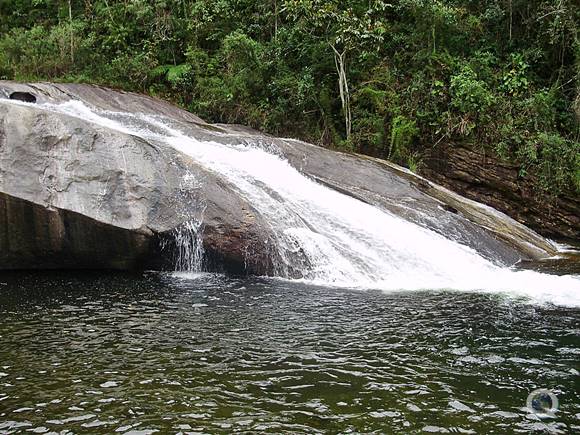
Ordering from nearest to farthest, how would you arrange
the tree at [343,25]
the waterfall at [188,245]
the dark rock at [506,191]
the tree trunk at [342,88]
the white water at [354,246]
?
1. the white water at [354,246]
2. the waterfall at [188,245]
3. the dark rock at [506,191]
4. the tree at [343,25]
5. the tree trunk at [342,88]

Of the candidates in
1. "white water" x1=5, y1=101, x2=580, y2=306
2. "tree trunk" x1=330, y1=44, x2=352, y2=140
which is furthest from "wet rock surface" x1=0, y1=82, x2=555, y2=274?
"tree trunk" x1=330, y1=44, x2=352, y2=140

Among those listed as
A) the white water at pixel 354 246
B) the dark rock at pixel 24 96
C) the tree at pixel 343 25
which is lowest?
the white water at pixel 354 246

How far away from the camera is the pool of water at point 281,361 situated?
5684 millimetres

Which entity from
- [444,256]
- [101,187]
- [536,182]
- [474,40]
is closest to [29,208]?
[101,187]

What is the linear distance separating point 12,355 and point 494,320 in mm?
7255

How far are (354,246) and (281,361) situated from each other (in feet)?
19.4

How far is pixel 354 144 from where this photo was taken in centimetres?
2158

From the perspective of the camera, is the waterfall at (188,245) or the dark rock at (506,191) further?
the dark rock at (506,191)

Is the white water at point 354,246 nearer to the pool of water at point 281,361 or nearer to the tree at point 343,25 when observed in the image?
the pool of water at point 281,361

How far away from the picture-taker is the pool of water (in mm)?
5684

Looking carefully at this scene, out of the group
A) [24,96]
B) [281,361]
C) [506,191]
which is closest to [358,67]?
[506,191]

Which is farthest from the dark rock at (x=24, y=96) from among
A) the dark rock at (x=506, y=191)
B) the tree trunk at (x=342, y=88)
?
the dark rock at (x=506, y=191)

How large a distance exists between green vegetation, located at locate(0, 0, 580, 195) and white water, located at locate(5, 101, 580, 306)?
6726 mm

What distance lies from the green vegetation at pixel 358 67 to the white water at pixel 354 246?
6.73m
